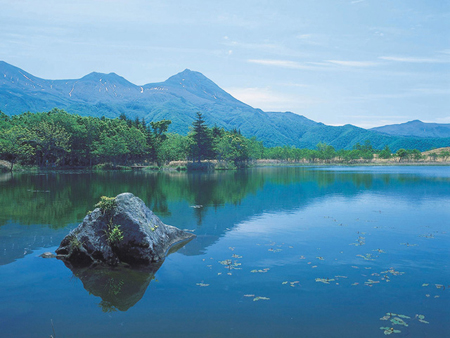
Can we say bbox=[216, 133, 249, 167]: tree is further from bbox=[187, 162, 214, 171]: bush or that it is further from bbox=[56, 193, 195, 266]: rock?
bbox=[56, 193, 195, 266]: rock

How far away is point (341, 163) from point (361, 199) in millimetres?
170530

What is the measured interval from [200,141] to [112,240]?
10068 centimetres

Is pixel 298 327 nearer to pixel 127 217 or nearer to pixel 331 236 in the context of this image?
pixel 127 217

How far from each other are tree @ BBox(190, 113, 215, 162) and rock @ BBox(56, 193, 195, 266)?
321 feet

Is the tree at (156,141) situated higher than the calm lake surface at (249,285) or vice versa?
the tree at (156,141)

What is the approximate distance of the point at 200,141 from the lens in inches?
4515

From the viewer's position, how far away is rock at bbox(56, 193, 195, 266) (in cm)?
1483

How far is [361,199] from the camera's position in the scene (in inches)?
1420

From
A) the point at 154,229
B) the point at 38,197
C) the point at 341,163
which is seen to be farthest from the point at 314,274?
the point at 341,163

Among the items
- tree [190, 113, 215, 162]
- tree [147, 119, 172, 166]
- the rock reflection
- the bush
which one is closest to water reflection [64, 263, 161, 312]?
the rock reflection

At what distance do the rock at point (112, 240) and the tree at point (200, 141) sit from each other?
98.0m

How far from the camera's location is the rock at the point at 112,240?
14828 mm

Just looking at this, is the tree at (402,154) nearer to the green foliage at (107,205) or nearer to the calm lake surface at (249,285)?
the calm lake surface at (249,285)

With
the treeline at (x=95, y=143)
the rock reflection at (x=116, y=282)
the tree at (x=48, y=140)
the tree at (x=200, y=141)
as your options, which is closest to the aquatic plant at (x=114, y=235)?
the rock reflection at (x=116, y=282)
